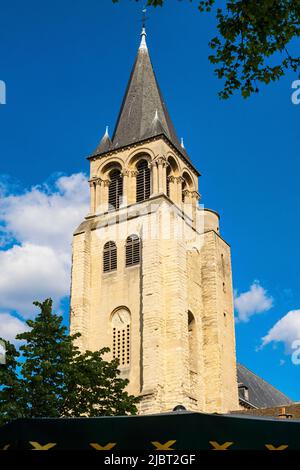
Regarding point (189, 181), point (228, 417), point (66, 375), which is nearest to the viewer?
point (228, 417)

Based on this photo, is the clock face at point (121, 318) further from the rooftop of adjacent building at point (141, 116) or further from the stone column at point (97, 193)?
the rooftop of adjacent building at point (141, 116)

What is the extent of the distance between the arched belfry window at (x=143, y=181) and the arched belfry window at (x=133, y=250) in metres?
2.98

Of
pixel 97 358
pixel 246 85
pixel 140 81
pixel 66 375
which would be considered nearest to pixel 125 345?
pixel 97 358

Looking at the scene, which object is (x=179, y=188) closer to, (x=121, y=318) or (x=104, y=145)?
(x=104, y=145)

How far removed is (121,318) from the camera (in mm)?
37031

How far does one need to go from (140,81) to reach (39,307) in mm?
26225

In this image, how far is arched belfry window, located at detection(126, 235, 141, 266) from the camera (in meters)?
38.1

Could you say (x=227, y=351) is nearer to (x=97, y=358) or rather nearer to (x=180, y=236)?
(x=180, y=236)

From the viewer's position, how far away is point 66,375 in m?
22.4

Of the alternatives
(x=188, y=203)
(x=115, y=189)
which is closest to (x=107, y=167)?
(x=115, y=189)

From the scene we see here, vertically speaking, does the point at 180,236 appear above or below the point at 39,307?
above

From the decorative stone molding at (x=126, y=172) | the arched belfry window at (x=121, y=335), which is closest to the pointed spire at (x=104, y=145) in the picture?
the decorative stone molding at (x=126, y=172)

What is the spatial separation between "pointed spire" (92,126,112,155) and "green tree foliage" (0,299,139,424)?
69.1 feet

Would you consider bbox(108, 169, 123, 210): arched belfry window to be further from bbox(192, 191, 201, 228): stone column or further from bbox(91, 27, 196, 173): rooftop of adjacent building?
bbox(192, 191, 201, 228): stone column
